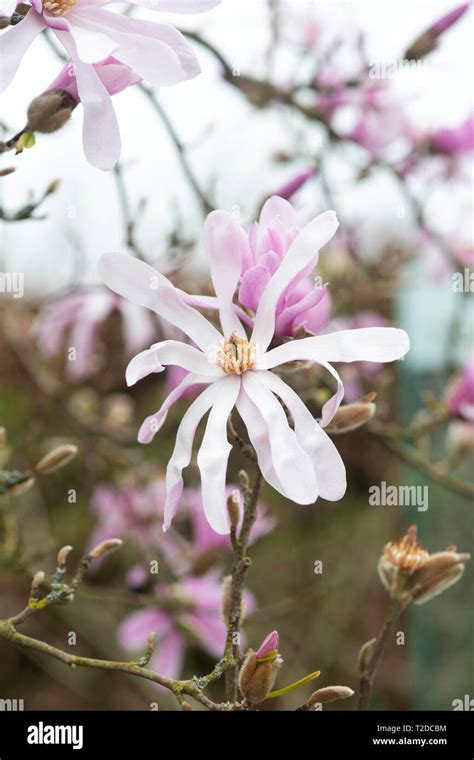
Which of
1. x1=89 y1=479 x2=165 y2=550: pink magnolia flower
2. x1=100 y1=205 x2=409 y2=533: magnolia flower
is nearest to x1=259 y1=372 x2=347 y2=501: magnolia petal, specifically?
x1=100 y1=205 x2=409 y2=533: magnolia flower

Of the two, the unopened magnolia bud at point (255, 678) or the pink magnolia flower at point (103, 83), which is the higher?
the pink magnolia flower at point (103, 83)

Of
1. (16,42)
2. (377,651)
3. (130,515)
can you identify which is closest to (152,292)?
(16,42)

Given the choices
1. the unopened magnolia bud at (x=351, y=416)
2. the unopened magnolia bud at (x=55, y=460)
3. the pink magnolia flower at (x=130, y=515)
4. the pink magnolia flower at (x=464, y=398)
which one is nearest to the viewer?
the unopened magnolia bud at (x=351, y=416)

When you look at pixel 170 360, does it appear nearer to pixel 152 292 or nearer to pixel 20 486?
pixel 152 292

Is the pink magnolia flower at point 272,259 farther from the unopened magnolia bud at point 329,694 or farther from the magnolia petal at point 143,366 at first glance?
the unopened magnolia bud at point 329,694

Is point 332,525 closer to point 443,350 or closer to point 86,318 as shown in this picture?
point 443,350

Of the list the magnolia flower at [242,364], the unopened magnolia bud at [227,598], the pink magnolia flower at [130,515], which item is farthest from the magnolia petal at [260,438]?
the pink magnolia flower at [130,515]
